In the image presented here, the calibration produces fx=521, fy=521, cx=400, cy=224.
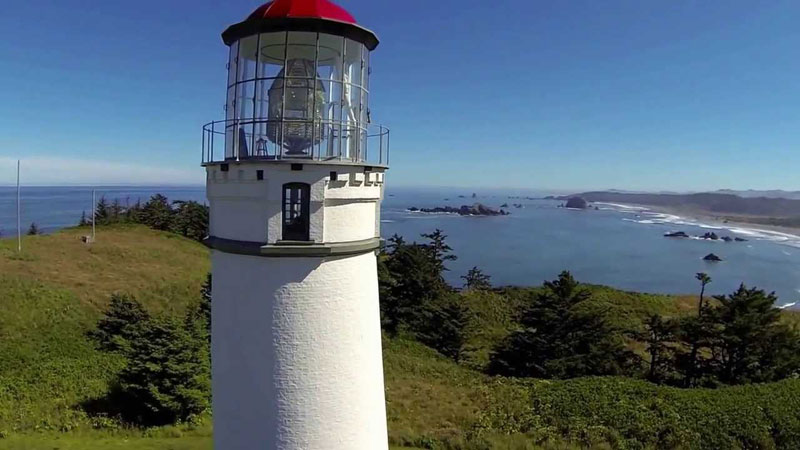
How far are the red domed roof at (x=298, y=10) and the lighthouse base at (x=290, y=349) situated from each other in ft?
5.91

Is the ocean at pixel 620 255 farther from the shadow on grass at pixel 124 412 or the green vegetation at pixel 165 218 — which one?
the shadow on grass at pixel 124 412

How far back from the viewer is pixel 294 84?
4.11 m

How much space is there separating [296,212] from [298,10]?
1.49 m

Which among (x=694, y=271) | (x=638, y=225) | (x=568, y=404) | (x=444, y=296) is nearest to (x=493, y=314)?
(x=444, y=296)

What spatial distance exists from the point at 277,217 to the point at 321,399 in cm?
143

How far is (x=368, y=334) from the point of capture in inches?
167

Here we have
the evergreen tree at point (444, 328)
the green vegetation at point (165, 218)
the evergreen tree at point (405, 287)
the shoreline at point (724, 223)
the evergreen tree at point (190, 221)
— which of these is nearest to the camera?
the evergreen tree at point (444, 328)

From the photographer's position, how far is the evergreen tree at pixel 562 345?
17234 millimetres

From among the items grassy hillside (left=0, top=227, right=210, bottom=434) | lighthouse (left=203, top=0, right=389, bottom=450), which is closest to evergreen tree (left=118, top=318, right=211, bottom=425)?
grassy hillside (left=0, top=227, right=210, bottom=434)

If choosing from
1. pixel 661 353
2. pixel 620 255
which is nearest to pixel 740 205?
pixel 620 255

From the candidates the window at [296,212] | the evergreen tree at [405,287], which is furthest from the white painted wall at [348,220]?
the evergreen tree at [405,287]

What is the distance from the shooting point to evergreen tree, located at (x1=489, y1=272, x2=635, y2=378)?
17234 mm

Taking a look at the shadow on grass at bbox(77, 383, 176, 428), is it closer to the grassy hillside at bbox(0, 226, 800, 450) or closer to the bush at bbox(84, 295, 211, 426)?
the bush at bbox(84, 295, 211, 426)

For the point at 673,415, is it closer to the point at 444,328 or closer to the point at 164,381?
the point at 164,381
